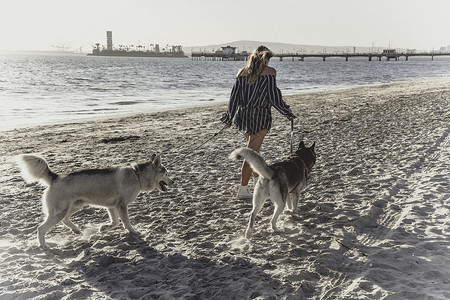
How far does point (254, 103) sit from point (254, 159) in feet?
4.56

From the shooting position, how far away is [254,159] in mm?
4352

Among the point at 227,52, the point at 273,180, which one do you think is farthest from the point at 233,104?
the point at 227,52

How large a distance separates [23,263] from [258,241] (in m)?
2.95

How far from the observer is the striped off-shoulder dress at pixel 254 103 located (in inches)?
210

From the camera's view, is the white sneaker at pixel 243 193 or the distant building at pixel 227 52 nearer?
the white sneaker at pixel 243 193

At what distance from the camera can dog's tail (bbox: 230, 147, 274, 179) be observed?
4336mm

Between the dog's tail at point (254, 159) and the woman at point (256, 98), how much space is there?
50.4 inches

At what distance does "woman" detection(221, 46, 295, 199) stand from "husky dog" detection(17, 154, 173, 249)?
1.58 meters

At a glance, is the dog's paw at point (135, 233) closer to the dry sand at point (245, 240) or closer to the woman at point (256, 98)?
the dry sand at point (245, 240)

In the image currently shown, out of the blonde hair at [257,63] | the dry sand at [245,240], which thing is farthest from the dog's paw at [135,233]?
the blonde hair at [257,63]

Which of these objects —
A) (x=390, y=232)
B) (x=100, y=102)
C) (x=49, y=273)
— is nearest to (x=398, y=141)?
(x=390, y=232)

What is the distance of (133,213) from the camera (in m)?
5.68

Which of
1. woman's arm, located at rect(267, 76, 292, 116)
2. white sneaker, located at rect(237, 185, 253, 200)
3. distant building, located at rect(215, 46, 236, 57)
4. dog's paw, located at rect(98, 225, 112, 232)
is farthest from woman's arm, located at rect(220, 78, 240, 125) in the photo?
distant building, located at rect(215, 46, 236, 57)

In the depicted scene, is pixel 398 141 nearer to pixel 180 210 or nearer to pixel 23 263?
pixel 180 210
